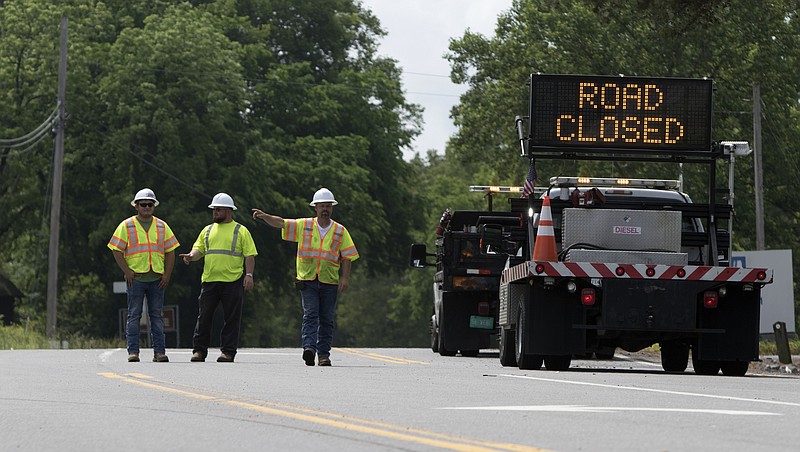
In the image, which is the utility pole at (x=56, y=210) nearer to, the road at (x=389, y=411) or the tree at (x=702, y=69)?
the tree at (x=702, y=69)

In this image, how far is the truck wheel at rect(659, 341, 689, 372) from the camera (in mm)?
20266

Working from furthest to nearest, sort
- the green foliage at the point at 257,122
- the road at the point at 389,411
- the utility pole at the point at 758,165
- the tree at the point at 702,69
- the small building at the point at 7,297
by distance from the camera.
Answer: the small building at the point at 7,297 < the green foliage at the point at 257,122 < the tree at the point at 702,69 < the utility pole at the point at 758,165 < the road at the point at 389,411

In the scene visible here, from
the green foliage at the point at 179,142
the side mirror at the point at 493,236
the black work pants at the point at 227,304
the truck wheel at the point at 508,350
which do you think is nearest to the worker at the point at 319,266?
the black work pants at the point at 227,304

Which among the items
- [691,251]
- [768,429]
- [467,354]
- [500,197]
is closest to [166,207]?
[500,197]

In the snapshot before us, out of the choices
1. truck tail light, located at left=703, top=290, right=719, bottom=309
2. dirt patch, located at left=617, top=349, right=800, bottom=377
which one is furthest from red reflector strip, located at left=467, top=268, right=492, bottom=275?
truck tail light, located at left=703, top=290, right=719, bottom=309

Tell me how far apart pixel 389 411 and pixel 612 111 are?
8738 mm

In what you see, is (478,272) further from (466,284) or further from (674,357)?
(674,357)

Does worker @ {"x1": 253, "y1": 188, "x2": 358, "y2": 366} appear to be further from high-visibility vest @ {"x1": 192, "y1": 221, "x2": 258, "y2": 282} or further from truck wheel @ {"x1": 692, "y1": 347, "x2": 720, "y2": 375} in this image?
truck wheel @ {"x1": 692, "y1": 347, "x2": 720, "y2": 375}

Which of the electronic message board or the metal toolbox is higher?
the electronic message board

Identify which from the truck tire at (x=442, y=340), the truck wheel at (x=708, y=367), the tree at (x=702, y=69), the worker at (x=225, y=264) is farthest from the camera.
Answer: the tree at (x=702, y=69)

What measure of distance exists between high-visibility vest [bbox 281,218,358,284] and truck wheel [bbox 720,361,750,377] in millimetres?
4179

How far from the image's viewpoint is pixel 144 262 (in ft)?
68.2

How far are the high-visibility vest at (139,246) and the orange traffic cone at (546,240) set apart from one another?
15.7 feet

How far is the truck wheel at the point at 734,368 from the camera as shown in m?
18.6
